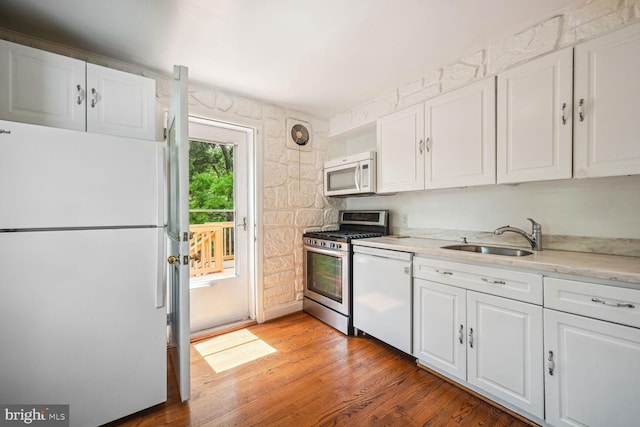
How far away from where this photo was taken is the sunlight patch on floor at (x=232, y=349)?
2.15 meters

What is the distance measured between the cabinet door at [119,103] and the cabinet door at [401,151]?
1933mm

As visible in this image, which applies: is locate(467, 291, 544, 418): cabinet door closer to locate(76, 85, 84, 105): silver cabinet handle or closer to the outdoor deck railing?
the outdoor deck railing

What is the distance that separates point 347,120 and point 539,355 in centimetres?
266

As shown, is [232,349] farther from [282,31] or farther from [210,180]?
[282,31]

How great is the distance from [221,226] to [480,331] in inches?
93.0

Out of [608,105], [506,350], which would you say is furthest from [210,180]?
[608,105]

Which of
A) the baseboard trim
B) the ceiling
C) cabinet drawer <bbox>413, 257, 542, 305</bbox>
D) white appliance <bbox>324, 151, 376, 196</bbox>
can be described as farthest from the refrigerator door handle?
white appliance <bbox>324, 151, 376, 196</bbox>

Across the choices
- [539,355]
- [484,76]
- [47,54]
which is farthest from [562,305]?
[47,54]

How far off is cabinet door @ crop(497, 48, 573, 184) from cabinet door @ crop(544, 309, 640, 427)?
0.84 m

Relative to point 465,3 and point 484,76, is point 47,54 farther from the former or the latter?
point 484,76

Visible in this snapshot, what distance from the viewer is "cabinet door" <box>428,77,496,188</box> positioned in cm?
190

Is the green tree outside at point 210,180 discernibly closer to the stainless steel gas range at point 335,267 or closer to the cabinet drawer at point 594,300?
the stainless steel gas range at point 335,267

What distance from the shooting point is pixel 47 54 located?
1.57m

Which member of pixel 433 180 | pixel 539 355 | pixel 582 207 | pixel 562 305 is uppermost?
pixel 433 180
